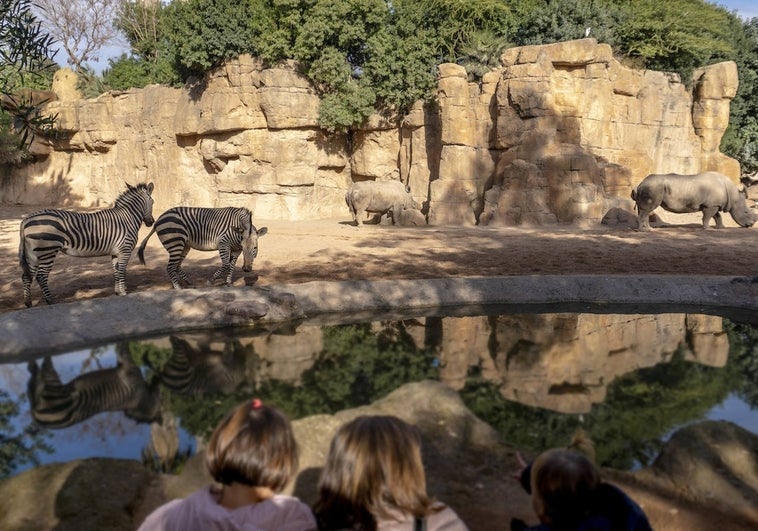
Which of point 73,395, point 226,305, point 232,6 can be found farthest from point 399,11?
point 73,395

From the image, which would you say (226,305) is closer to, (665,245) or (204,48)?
(665,245)

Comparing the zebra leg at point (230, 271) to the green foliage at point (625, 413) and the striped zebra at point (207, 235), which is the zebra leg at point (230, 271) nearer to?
the striped zebra at point (207, 235)

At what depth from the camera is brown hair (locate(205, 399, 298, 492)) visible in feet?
7.31

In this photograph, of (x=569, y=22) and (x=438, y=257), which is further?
(x=569, y=22)

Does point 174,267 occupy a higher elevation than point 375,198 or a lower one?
lower

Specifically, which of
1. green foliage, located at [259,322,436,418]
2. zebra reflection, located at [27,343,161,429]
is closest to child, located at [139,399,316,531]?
green foliage, located at [259,322,436,418]

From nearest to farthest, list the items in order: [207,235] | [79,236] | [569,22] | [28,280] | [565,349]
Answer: [565,349] → [28,280] → [79,236] → [207,235] → [569,22]

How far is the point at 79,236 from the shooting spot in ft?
29.2

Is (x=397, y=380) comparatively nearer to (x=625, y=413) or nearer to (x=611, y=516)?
(x=625, y=413)

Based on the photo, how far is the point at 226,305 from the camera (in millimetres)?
7852

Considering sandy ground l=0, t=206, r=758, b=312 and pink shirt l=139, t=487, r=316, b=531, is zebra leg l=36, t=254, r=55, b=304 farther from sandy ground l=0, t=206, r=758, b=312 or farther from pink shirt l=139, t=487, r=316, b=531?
pink shirt l=139, t=487, r=316, b=531

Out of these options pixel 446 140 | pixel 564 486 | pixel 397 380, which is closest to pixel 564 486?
pixel 564 486

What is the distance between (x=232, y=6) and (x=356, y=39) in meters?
Result: 4.27

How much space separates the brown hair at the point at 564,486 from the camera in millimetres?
2320
